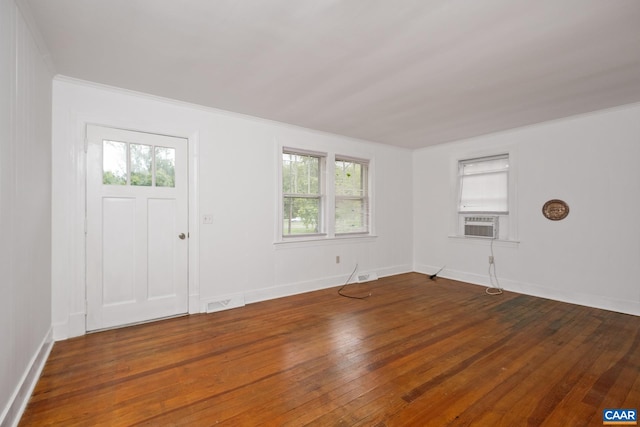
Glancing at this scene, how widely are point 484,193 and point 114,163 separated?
5315 millimetres

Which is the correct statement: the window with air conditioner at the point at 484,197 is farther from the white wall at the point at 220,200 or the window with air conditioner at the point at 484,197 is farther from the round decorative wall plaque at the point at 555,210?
the white wall at the point at 220,200

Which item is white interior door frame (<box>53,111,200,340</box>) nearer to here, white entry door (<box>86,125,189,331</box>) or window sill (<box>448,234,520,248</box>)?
white entry door (<box>86,125,189,331</box>)

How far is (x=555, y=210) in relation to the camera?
13.3ft

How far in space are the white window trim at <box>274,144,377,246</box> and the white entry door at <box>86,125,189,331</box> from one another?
1.25 metres

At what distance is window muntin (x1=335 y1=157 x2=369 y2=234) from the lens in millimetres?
4973

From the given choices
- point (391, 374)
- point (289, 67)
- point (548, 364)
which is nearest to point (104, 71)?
point (289, 67)

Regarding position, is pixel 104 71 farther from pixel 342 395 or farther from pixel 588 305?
pixel 588 305

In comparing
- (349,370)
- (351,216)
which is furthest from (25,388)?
(351,216)

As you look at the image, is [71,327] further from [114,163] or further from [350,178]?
[350,178]

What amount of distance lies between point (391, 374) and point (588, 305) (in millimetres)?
3390

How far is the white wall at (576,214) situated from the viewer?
3.51 m

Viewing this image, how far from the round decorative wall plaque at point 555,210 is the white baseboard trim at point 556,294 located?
1.01 metres

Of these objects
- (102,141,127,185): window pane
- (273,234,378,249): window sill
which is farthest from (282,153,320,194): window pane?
(102,141,127,185): window pane

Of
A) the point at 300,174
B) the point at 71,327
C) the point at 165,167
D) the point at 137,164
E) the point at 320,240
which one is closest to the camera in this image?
the point at 71,327
